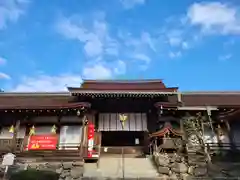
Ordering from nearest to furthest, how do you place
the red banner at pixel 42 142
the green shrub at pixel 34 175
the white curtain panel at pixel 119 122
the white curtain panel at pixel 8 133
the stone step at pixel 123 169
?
the stone step at pixel 123 169 → the green shrub at pixel 34 175 → the red banner at pixel 42 142 → the white curtain panel at pixel 8 133 → the white curtain panel at pixel 119 122

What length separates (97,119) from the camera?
17.7m

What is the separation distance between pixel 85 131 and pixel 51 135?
2540 millimetres

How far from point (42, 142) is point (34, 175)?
2.64m

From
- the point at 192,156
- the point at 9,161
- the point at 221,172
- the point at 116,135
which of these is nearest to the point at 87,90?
the point at 116,135

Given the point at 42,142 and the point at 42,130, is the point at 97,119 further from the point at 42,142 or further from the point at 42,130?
the point at 42,142

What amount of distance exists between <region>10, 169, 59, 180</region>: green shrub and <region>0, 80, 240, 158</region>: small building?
5.32 ft

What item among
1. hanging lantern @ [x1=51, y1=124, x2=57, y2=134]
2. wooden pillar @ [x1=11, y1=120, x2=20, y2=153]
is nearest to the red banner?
hanging lantern @ [x1=51, y1=124, x2=57, y2=134]

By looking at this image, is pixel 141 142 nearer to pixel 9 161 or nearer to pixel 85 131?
pixel 85 131

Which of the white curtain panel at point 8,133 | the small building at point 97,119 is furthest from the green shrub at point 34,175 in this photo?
the white curtain panel at point 8,133

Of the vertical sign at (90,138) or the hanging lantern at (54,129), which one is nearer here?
the vertical sign at (90,138)

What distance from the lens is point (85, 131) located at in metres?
16.2

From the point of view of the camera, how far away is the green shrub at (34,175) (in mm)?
14070

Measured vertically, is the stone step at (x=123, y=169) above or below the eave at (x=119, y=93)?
below

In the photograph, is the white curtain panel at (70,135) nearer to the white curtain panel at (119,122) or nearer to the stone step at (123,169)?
the white curtain panel at (119,122)
